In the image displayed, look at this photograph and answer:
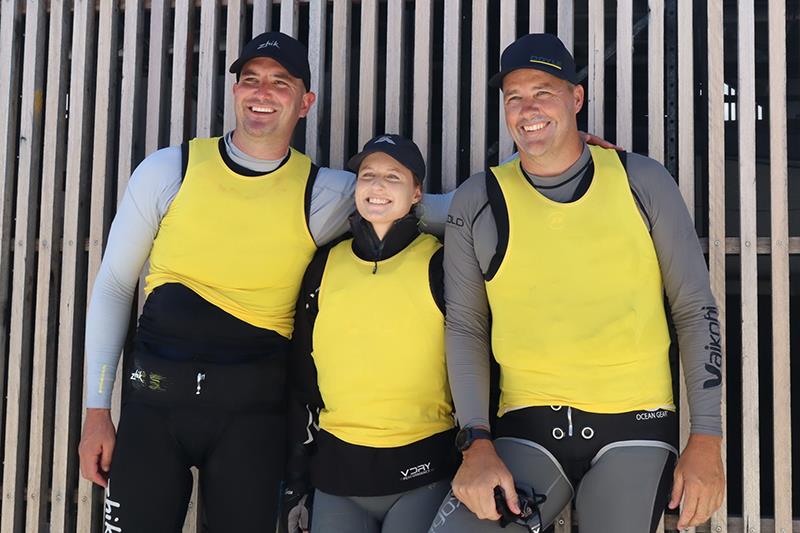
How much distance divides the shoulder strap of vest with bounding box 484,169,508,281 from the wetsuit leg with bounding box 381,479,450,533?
72 cm

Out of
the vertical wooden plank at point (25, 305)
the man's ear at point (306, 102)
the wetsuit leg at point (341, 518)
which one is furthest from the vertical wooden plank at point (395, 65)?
the vertical wooden plank at point (25, 305)

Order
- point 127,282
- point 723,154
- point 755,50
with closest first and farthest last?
1. point 127,282
2. point 723,154
3. point 755,50

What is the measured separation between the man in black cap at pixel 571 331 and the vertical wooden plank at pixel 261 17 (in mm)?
1315

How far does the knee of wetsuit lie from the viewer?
235 cm

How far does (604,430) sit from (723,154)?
4.56ft

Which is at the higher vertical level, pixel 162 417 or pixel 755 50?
pixel 755 50

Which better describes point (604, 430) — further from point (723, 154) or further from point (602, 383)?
point (723, 154)

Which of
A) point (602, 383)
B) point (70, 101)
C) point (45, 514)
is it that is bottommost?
point (45, 514)

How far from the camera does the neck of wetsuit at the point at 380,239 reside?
2.68 metres

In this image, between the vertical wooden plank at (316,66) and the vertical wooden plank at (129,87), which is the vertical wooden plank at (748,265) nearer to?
the vertical wooden plank at (316,66)

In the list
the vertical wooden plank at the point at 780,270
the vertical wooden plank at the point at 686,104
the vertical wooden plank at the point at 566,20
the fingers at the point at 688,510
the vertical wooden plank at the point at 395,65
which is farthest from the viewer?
the vertical wooden plank at the point at 395,65

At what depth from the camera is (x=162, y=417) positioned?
2.65 meters

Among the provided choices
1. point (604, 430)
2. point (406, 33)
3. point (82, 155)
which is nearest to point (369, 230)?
point (604, 430)

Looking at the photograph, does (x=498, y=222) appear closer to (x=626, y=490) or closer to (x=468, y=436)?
(x=468, y=436)
